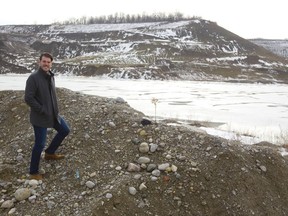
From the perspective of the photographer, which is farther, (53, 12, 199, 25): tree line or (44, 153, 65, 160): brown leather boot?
(53, 12, 199, 25): tree line

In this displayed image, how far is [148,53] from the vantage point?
249ft

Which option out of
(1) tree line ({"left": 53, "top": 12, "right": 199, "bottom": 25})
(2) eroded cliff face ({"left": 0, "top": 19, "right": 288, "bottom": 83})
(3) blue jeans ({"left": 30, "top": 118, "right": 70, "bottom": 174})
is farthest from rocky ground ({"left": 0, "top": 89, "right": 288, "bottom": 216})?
(1) tree line ({"left": 53, "top": 12, "right": 199, "bottom": 25})

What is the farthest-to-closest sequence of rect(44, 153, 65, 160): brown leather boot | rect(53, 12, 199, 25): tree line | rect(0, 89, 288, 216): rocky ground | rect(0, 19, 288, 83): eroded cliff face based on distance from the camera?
rect(53, 12, 199, 25): tree line
rect(0, 19, 288, 83): eroded cliff face
rect(44, 153, 65, 160): brown leather boot
rect(0, 89, 288, 216): rocky ground

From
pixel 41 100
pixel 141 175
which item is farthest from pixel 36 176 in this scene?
pixel 141 175

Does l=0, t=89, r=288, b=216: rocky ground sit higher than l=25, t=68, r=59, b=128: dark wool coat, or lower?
lower

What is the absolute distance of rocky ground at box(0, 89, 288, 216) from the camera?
16.5 feet

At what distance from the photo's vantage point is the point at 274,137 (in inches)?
454

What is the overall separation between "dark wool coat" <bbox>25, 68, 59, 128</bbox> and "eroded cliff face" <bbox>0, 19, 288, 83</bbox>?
133 feet

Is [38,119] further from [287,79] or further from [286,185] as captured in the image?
[287,79]

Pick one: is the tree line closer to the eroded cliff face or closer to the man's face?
the eroded cliff face

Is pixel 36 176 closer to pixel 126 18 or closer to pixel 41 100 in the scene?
pixel 41 100

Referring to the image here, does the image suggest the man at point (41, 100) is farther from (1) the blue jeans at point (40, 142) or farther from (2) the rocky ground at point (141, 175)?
(2) the rocky ground at point (141, 175)

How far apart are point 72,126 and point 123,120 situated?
3.62 ft

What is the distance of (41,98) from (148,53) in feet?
236
